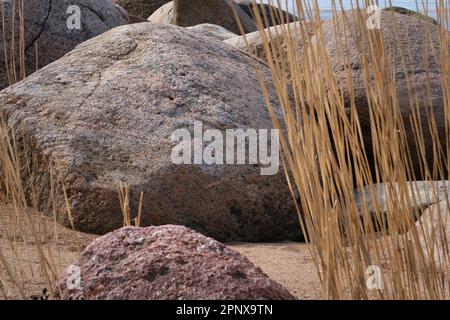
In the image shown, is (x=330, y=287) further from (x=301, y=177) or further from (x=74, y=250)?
(x=74, y=250)

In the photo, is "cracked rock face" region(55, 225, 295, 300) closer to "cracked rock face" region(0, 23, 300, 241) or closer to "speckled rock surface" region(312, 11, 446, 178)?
"cracked rock face" region(0, 23, 300, 241)

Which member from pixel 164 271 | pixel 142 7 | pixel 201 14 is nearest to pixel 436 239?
pixel 164 271

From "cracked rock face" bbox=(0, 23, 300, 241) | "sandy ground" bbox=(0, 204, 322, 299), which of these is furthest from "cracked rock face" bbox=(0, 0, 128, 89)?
"sandy ground" bbox=(0, 204, 322, 299)

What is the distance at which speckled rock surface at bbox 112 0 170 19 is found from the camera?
956 cm

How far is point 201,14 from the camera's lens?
8539mm

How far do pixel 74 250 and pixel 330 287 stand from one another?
1.39m

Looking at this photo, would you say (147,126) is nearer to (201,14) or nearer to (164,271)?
(164,271)

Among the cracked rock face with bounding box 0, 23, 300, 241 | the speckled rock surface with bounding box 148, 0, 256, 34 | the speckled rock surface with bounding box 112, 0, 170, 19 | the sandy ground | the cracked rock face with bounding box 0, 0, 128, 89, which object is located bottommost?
the sandy ground

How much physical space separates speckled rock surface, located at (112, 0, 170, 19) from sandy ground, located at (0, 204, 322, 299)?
6.52m

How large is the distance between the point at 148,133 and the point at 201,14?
538cm

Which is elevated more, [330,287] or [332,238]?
[332,238]
